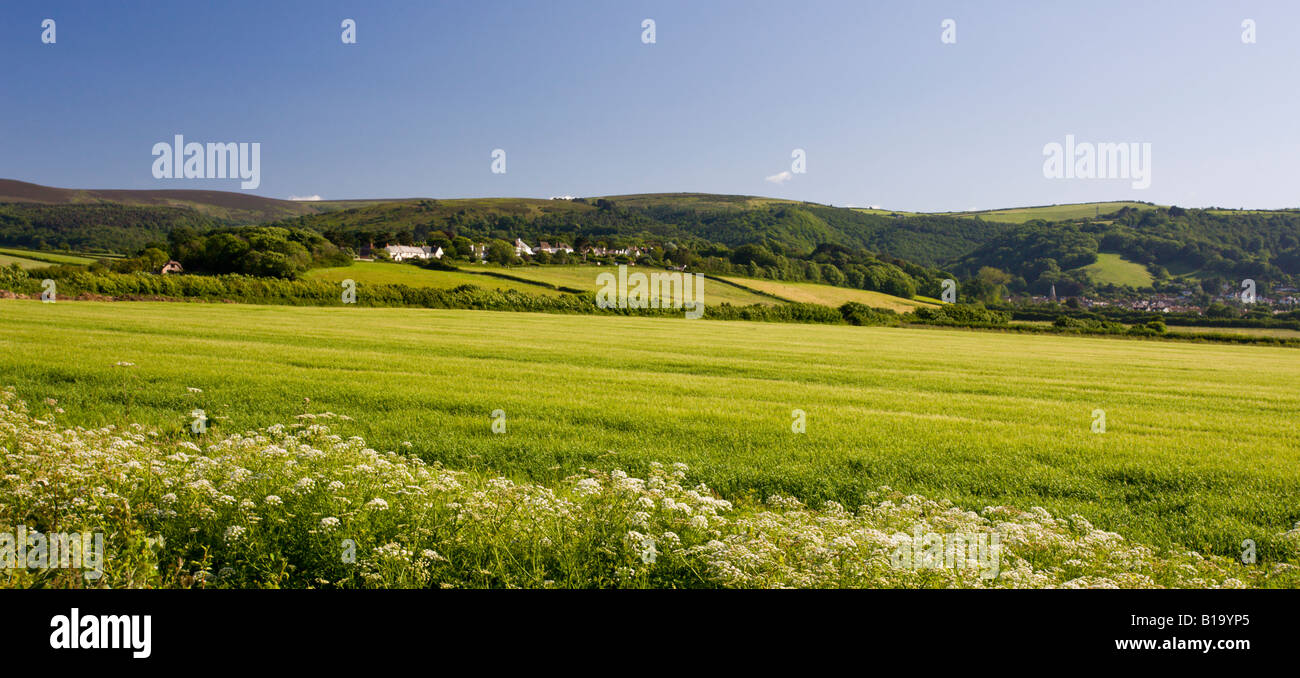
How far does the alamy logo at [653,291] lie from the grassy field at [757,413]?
40.1 metres

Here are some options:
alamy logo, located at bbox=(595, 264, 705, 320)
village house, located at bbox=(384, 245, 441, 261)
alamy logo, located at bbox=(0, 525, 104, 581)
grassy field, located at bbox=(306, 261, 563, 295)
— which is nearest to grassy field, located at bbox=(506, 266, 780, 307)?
alamy logo, located at bbox=(595, 264, 705, 320)

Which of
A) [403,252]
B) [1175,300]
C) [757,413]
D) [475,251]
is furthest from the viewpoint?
[403,252]

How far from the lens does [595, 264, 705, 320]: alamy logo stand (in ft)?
228

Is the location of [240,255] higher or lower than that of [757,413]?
higher

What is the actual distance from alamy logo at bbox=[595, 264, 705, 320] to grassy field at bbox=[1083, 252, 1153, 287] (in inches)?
4335

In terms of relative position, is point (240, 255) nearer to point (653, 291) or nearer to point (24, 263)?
point (24, 263)

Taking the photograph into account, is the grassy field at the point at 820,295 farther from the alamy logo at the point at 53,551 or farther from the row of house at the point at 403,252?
the alamy logo at the point at 53,551

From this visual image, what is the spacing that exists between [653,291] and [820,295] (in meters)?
28.4
